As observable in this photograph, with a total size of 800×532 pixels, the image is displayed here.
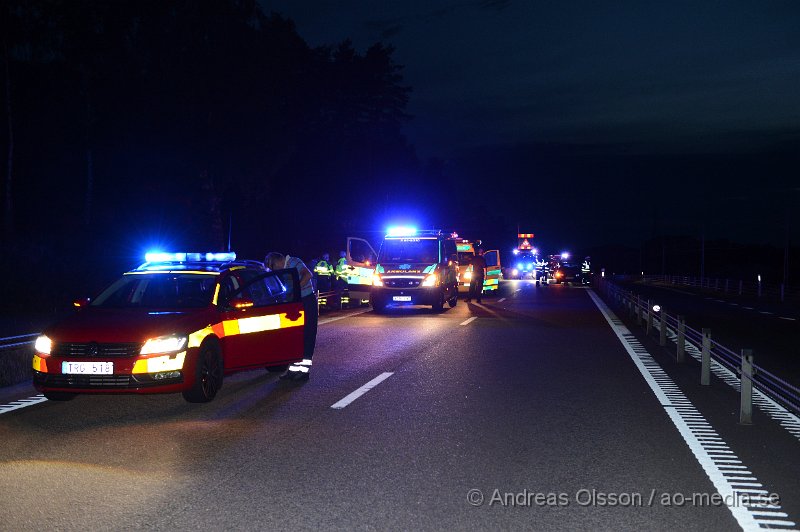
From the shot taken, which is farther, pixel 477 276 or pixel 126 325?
pixel 477 276

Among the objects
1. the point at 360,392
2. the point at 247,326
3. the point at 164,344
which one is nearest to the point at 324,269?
the point at 247,326

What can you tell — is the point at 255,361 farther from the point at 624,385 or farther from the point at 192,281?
Answer: the point at 624,385

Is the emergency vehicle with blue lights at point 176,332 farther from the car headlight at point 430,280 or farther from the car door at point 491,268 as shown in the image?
the car door at point 491,268

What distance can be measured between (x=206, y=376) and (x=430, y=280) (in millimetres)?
16854

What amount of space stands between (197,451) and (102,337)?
7.81 ft

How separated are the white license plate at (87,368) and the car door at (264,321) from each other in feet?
5.08

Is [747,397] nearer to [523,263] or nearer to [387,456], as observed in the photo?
[387,456]

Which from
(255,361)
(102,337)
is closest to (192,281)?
(255,361)

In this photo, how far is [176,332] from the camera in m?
8.88

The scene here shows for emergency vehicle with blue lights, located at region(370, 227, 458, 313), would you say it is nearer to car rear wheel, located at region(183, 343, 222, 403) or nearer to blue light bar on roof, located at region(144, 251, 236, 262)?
blue light bar on roof, located at region(144, 251, 236, 262)

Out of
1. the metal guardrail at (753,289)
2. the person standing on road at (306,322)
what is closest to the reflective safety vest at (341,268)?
the person standing on road at (306,322)

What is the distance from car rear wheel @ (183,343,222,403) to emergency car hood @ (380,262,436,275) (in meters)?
16.4

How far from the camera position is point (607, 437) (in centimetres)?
752

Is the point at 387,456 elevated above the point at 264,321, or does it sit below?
below
